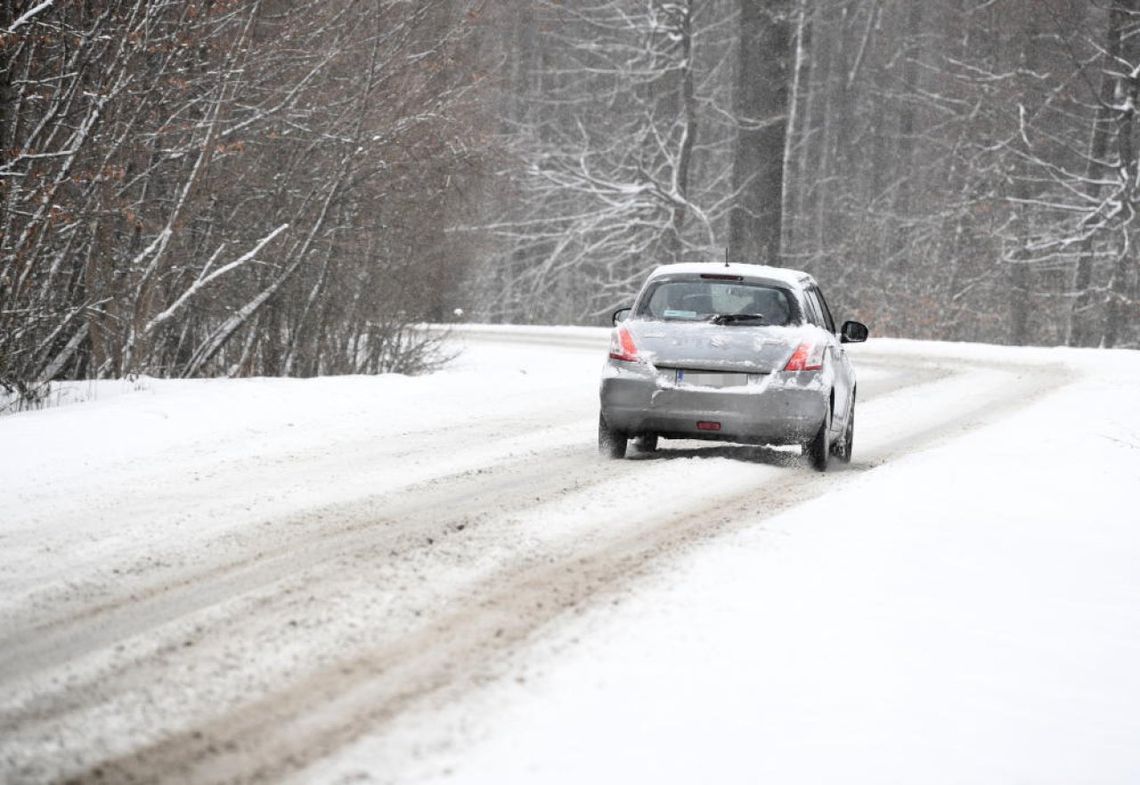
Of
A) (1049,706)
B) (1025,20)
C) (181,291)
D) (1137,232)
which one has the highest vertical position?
(1025,20)

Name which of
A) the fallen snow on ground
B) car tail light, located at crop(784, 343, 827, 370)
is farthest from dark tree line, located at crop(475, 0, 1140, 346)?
the fallen snow on ground

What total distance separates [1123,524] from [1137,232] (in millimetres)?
27832

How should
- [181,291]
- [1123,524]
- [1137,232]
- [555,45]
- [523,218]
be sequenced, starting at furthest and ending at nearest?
[555,45] < [523,218] < [1137,232] < [181,291] < [1123,524]

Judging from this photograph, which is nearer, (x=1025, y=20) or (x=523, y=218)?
(x=1025, y=20)

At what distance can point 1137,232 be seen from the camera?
34594mm

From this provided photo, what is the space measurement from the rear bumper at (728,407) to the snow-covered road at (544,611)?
316 millimetres

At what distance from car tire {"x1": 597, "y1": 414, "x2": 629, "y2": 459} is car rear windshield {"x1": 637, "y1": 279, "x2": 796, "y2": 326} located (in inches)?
39.2

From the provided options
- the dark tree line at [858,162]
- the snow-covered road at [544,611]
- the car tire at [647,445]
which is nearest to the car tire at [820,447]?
the snow-covered road at [544,611]

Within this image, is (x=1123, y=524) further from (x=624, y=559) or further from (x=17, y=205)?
(x=17, y=205)

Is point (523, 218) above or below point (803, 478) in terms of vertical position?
above

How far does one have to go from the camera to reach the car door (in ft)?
39.2

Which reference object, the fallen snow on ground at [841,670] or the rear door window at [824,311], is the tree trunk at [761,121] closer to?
the rear door window at [824,311]

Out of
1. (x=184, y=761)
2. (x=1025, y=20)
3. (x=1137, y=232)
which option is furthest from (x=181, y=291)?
(x=1025, y=20)

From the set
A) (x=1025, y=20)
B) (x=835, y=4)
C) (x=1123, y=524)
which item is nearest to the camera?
(x=1123, y=524)
